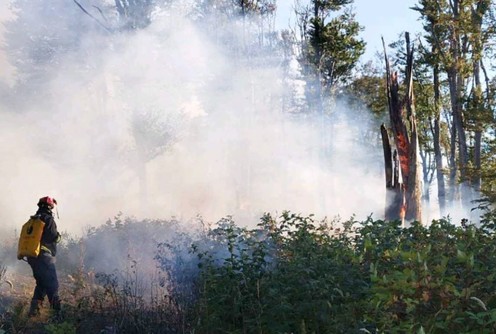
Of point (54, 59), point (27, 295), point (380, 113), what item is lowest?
point (27, 295)

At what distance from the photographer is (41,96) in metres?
22.7

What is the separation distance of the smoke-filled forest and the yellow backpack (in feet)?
2.15

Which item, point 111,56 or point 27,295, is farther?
point 111,56

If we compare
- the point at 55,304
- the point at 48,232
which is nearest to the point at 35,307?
the point at 55,304

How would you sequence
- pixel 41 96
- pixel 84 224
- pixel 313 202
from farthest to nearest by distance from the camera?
pixel 313 202 → pixel 41 96 → pixel 84 224

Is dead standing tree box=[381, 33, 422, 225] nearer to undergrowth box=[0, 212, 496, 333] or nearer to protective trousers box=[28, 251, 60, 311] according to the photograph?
undergrowth box=[0, 212, 496, 333]

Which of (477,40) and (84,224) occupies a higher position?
(477,40)

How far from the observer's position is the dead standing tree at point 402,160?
35.7 ft

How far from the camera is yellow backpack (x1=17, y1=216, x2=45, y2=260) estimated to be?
313 inches

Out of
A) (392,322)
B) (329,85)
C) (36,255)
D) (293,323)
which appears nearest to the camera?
(392,322)

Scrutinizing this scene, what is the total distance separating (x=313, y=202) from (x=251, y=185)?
2.81 meters

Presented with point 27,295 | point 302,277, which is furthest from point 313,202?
point 302,277

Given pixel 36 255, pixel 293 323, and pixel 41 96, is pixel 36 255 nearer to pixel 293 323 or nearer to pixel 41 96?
pixel 293 323

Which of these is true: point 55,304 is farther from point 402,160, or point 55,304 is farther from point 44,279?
point 402,160
